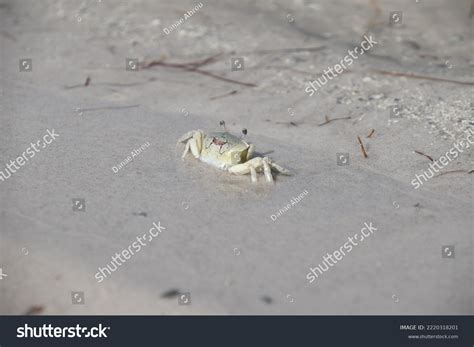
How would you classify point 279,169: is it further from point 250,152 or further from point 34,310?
point 34,310

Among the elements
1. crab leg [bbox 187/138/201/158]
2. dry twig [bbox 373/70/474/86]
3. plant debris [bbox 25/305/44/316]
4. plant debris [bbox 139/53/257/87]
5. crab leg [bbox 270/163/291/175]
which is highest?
crab leg [bbox 270/163/291/175]

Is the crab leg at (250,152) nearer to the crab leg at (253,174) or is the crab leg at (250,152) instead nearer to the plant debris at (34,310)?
the crab leg at (253,174)

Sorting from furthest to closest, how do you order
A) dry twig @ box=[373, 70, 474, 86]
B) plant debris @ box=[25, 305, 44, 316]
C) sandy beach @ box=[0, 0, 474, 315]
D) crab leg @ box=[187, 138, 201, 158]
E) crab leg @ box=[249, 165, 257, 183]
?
dry twig @ box=[373, 70, 474, 86], crab leg @ box=[187, 138, 201, 158], crab leg @ box=[249, 165, 257, 183], sandy beach @ box=[0, 0, 474, 315], plant debris @ box=[25, 305, 44, 316]

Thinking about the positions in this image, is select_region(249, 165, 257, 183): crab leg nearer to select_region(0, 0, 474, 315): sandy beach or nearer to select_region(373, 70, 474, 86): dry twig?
select_region(0, 0, 474, 315): sandy beach

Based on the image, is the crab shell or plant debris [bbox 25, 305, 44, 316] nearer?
plant debris [bbox 25, 305, 44, 316]

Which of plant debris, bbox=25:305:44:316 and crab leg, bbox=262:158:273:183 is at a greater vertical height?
crab leg, bbox=262:158:273:183

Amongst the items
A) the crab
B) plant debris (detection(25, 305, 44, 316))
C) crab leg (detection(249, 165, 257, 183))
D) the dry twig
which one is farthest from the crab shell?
the dry twig

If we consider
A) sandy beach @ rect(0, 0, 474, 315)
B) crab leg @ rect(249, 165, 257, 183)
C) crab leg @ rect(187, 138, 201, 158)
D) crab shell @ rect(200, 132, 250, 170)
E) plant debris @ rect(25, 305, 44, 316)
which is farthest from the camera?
crab leg @ rect(187, 138, 201, 158)

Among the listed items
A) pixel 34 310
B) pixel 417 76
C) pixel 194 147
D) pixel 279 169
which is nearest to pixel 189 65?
pixel 194 147
